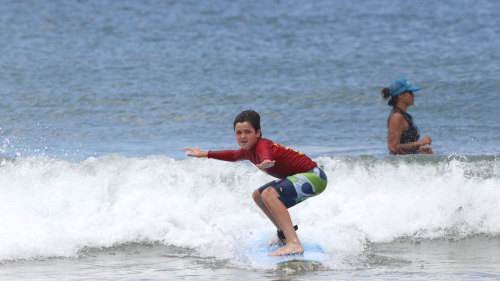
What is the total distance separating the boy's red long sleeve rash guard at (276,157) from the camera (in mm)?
6160

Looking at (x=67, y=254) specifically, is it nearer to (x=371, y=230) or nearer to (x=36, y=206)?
(x=36, y=206)

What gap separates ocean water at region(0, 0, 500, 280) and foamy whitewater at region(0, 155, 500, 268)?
2 cm

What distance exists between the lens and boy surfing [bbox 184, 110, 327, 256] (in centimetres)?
611

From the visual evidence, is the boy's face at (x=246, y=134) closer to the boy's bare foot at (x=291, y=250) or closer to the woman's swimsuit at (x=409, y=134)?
the boy's bare foot at (x=291, y=250)

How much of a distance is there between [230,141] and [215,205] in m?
→ 4.06

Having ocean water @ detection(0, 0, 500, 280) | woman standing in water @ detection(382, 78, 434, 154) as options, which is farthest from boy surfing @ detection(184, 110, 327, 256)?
woman standing in water @ detection(382, 78, 434, 154)

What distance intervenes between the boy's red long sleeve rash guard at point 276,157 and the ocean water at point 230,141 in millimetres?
785

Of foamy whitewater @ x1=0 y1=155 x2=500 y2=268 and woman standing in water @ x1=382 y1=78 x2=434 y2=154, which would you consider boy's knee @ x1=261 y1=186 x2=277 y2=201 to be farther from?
woman standing in water @ x1=382 y1=78 x2=434 y2=154

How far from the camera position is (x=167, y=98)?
1627cm

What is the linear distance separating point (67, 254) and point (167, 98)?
9.58m

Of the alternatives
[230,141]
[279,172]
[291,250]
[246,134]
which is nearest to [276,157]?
[279,172]

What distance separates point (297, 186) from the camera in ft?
20.5

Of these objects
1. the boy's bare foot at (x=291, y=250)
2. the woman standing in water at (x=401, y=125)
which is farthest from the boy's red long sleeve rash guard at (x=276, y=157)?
the woman standing in water at (x=401, y=125)

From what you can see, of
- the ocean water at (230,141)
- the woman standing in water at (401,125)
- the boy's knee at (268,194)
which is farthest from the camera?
the woman standing in water at (401,125)
